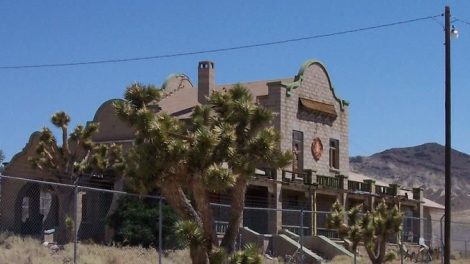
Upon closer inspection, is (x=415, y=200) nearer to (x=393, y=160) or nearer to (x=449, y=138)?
(x=449, y=138)

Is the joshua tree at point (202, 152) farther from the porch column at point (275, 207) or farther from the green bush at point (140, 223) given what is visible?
the porch column at point (275, 207)

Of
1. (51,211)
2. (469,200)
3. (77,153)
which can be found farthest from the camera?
(469,200)

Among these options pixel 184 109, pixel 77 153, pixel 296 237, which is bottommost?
pixel 296 237

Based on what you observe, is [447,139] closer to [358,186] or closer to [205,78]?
[358,186]

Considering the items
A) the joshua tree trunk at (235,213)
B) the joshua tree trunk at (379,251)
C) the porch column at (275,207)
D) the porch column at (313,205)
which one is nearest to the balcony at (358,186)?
the porch column at (313,205)

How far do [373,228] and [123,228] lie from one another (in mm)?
10802

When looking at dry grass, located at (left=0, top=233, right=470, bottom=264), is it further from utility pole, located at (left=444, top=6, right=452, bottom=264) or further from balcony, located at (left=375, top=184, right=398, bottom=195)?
balcony, located at (left=375, top=184, right=398, bottom=195)

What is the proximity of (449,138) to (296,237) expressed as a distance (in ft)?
37.1

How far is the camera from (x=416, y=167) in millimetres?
123125

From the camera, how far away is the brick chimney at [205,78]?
41625 millimetres

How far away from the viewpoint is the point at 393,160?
128m

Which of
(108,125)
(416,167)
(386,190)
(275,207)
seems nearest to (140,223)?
(275,207)

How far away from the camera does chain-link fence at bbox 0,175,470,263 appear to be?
24.6m

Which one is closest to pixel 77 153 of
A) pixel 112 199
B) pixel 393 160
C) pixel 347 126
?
pixel 112 199
